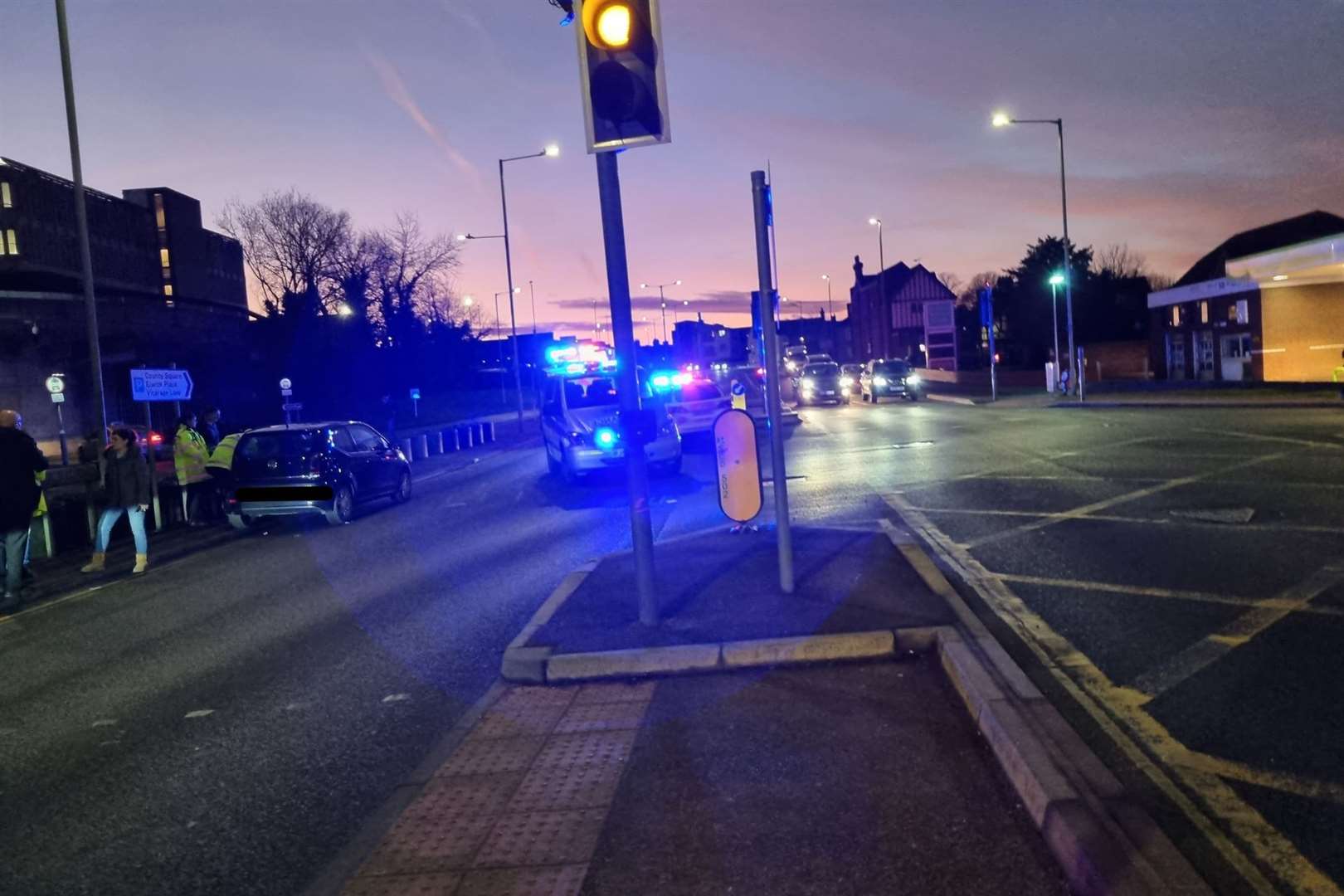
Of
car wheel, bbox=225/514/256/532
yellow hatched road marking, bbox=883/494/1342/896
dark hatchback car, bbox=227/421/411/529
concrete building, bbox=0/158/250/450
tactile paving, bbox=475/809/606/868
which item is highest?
concrete building, bbox=0/158/250/450

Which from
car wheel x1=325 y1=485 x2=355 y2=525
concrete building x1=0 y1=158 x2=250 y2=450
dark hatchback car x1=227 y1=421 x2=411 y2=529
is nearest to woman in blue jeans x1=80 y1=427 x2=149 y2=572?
dark hatchback car x1=227 y1=421 x2=411 y2=529

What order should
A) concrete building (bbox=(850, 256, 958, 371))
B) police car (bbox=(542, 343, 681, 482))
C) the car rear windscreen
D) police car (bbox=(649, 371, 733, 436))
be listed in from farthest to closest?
concrete building (bbox=(850, 256, 958, 371)), police car (bbox=(649, 371, 733, 436)), police car (bbox=(542, 343, 681, 482)), the car rear windscreen

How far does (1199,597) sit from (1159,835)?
4.73 metres

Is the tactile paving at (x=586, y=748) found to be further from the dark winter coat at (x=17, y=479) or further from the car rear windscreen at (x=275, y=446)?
the car rear windscreen at (x=275, y=446)

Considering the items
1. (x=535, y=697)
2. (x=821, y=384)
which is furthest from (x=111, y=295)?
(x=535, y=697)

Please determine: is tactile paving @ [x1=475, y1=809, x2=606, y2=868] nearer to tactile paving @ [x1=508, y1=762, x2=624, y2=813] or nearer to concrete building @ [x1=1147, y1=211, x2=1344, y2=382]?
tactile paving @ [x1=508, y1=762, x2=624, y2=813]

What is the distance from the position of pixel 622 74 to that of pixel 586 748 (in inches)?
158

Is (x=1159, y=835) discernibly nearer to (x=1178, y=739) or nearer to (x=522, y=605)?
(x=1178, y=739)

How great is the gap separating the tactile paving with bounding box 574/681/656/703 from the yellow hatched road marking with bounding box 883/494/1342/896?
97.4 inches

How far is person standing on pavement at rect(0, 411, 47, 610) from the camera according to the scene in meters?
10.5

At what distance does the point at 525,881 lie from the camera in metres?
4.10

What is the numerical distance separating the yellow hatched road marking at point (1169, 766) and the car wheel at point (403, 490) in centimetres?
1311

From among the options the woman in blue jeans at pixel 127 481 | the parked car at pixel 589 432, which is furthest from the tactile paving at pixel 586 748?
the parked car at pixel 589 432

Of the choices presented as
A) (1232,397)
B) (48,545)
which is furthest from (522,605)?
(1232,397)
